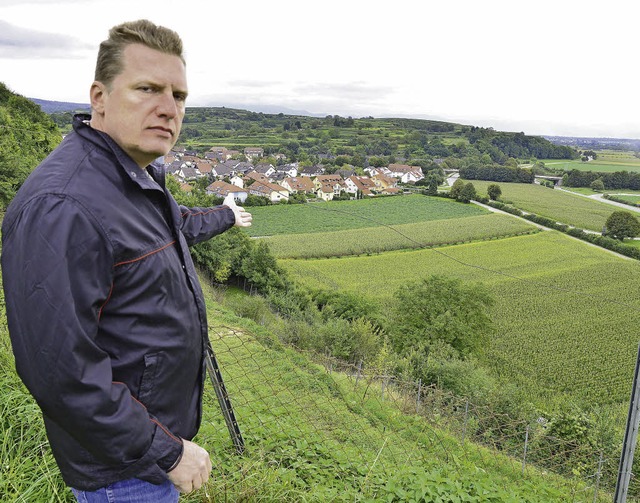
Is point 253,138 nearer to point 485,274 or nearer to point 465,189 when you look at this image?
point 465,189

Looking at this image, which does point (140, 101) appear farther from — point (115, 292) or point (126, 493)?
point (126, 493)

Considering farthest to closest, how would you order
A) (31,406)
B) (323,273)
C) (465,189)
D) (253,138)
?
(253,138) → (465,189) → (323,273) → (31,406)

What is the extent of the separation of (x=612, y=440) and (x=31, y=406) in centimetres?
1349

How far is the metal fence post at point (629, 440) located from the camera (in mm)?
2553

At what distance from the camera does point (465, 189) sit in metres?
68.4

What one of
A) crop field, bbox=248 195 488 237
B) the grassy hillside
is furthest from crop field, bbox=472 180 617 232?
the grassy hillside

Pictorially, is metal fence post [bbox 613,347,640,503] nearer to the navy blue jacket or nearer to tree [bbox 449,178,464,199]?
the navy blue jacket

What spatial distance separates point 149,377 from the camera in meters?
1.27

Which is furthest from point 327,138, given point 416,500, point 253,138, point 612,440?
point 416,500

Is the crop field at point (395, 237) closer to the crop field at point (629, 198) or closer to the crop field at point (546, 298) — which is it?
the crop field at point (546, 298)

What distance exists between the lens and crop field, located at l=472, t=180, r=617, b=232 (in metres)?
50.4

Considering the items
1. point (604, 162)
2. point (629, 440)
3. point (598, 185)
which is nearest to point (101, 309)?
point (629, 440)

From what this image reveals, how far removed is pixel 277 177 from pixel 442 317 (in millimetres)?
55146

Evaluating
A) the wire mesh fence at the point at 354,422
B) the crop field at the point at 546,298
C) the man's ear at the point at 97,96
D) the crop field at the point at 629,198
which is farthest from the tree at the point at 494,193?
the man's ear at the point at 97,96
